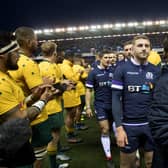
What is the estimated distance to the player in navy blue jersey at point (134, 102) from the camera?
4.06 m

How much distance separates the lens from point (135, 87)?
409cm

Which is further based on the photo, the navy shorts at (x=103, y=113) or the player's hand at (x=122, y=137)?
the navy shorts at (x=103, y=113)

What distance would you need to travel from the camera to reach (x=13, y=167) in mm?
2400

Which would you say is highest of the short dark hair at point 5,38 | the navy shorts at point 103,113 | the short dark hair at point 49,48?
the short dark hair at point 5,38

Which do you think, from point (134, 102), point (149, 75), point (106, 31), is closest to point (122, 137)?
point (134, 102)

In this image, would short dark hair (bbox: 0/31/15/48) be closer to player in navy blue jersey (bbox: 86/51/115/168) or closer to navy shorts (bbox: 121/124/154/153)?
navy shorts (bbox: 121/124/154/153)

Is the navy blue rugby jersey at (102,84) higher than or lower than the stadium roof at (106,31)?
lower

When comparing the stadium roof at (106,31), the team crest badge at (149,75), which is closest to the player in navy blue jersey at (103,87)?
the team crest badge at (149,75)

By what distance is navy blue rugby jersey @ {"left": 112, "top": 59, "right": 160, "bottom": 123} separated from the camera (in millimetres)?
4078

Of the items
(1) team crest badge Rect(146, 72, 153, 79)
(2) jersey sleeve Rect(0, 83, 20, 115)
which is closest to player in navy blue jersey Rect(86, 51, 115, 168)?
(1) team crest badge Rect(146, 72, 153, 79)

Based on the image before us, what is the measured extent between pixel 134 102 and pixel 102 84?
1846 millimetres

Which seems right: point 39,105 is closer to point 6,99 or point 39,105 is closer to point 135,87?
point 6,99

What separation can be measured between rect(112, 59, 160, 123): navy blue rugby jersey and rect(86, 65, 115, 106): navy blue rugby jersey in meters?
1.63

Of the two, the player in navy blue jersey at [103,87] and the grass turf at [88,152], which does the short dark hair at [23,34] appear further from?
the grass turf at [88,152]
